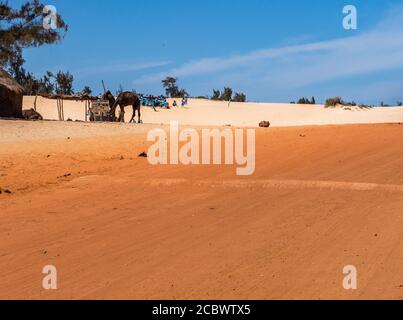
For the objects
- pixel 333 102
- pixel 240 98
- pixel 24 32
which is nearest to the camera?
pixel 24 32

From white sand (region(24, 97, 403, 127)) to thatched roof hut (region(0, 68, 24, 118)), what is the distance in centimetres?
1158

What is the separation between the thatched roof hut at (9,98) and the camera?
90.7ft

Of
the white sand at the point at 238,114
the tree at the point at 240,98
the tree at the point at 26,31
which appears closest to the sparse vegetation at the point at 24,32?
the tree at the point at 26,31

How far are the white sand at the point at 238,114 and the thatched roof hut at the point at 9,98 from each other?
38.0ft

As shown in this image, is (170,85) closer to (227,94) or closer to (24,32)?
(227,94)

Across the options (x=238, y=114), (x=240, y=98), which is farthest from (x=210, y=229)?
(x=240, y=98)

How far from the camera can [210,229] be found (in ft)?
19.2

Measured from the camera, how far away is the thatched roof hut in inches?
1088

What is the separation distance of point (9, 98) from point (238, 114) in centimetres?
2495

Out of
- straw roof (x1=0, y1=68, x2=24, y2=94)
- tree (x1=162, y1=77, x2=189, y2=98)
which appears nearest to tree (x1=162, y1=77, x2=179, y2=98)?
tree (x1=162, y1=77, x2=189, y2=98)

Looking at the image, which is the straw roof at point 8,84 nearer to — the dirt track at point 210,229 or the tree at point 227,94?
the dirt track at point 210,229

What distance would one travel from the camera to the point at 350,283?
421 cm

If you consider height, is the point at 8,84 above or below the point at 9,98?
above

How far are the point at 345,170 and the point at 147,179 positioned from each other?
9.96ft
